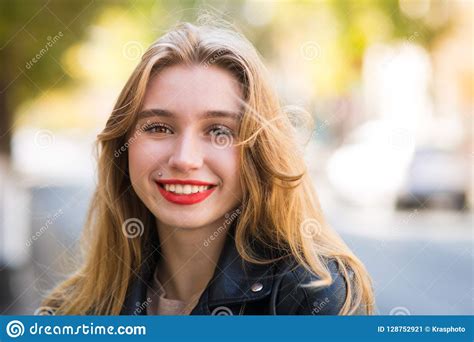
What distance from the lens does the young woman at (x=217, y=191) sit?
76.0 inches

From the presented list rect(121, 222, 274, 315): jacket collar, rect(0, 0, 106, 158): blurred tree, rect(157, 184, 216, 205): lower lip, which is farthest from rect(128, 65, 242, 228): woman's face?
rect(0, 0, 106, 158): blurred tree

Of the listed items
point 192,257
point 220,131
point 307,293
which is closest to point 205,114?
point 220,131

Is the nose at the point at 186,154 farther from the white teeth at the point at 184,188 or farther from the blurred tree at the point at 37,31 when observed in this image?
the blurred tree at the point at 37,31

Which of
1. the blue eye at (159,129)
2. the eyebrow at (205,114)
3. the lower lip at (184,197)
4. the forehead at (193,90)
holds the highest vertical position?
the forehead at (193,90)

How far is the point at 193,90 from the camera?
1.95 meters

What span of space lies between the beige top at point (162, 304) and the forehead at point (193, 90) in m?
0.61

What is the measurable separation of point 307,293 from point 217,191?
0.44 meters

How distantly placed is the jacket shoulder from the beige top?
327mm

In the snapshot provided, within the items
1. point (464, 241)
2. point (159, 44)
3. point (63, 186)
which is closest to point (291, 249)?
point (159, 44)

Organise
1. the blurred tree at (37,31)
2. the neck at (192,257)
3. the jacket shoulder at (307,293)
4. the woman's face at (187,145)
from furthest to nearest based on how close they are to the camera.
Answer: the blurred tree at (37,31), the neck at (192,257), the woman's face at (187,145), the jacket shoulder at (307,293)

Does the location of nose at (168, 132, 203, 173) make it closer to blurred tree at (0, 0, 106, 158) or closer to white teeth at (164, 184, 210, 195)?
white teeth at (164, 184, 210, 195)

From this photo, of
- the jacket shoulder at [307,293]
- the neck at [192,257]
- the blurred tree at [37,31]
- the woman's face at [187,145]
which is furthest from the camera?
the blurred tree at [37,31]

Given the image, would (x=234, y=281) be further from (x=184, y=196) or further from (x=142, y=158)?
(x=142, y=158)

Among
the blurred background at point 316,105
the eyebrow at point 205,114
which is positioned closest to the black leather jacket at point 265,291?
the eyebrow at point 205,114
